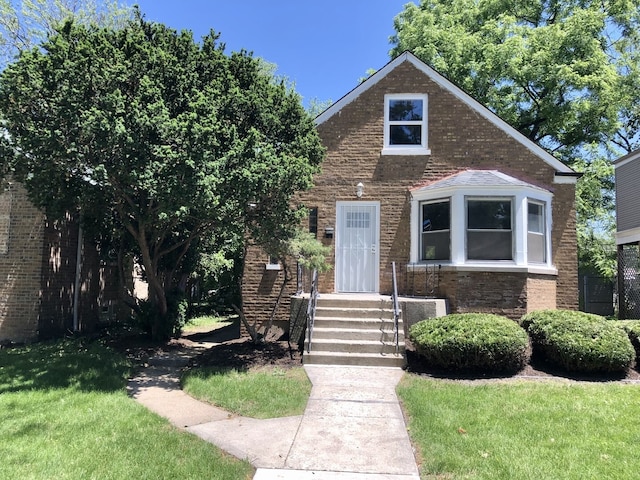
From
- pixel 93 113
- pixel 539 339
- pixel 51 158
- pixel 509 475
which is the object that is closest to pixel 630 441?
pixel 509 475

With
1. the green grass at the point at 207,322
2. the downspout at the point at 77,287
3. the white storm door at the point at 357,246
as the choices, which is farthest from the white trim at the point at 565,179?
the downspout at the point at 77,287

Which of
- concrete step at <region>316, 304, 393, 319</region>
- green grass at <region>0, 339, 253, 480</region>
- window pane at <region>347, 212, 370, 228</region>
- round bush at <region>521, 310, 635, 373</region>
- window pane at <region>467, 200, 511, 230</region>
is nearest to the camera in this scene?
green grass at <region>0, 339, 253, 480</region>

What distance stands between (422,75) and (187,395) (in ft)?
31.7

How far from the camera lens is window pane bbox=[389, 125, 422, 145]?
1213 cm

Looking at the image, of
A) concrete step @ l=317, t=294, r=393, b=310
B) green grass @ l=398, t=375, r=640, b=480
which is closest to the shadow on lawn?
concrete step @ l=317, t=294, r=393, b=310

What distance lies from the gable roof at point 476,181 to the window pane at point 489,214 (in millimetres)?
447

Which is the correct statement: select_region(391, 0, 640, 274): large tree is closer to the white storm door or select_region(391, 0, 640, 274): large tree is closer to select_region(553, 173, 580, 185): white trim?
select_region(553, 173, 580, 185): white trim

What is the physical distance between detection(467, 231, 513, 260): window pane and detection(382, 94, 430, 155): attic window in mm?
2884

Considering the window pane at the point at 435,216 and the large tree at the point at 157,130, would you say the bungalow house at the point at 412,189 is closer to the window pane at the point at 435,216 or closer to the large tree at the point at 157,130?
the window pane at the point at 435,216

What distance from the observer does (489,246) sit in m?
10.7

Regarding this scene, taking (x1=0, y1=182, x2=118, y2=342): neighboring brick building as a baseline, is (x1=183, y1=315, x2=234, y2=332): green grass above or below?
below

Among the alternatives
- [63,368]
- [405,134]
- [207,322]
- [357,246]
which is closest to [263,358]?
[63,368]

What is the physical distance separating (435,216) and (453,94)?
10.9 ft

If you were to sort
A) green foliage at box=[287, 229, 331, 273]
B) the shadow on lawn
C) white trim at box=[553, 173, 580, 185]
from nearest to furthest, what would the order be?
1. the shadow on lawn
2. green foliage at box=[287, 229, 331, 273]
3. white trim at box=[553, 173, 580, 185]
